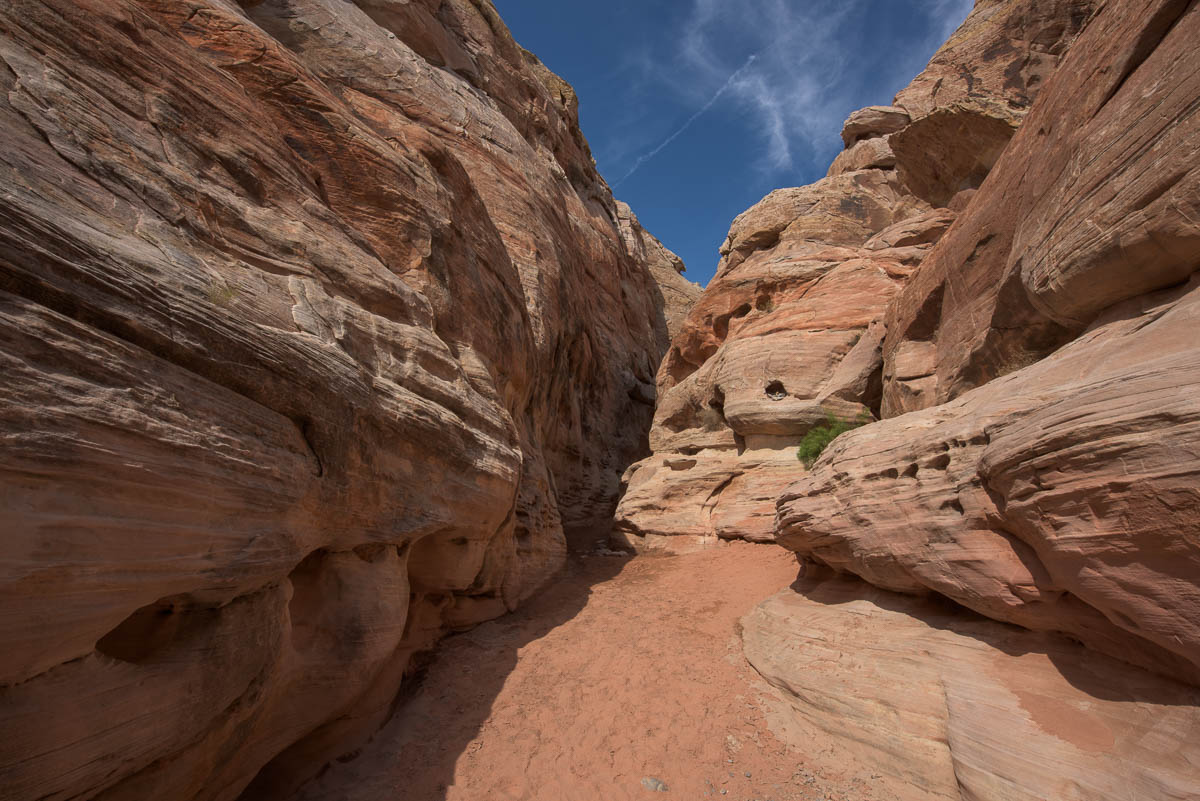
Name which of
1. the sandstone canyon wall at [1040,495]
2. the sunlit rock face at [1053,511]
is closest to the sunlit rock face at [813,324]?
the sandstone canyon wall at [1040,495]

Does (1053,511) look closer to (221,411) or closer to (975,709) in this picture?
(975,709)

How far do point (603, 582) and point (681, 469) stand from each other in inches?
205

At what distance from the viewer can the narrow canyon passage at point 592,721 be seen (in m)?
4.87

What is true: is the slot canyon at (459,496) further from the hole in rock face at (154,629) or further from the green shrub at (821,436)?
the green shrub at (821,436)

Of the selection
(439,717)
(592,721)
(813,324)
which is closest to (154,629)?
(439,717)

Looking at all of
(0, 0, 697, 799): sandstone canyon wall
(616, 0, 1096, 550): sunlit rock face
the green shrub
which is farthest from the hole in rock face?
the green shrub

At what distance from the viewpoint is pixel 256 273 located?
5.01 metres

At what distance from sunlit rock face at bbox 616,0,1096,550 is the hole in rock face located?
1084 centimetres

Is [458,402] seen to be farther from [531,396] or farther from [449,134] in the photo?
[449,134]

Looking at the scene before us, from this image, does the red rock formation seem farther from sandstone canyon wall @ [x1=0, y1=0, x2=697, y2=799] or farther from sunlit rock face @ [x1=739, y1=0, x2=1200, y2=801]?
sandstone canyon wall @ [x1=0, y1=0, x2=697, y2=799]

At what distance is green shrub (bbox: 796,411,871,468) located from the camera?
41.3 feet

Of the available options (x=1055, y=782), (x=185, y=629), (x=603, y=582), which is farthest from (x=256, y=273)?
(x=603, y=582)

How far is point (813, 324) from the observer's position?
48.9 feet

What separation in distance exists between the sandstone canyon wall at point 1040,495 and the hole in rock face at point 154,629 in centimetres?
589
